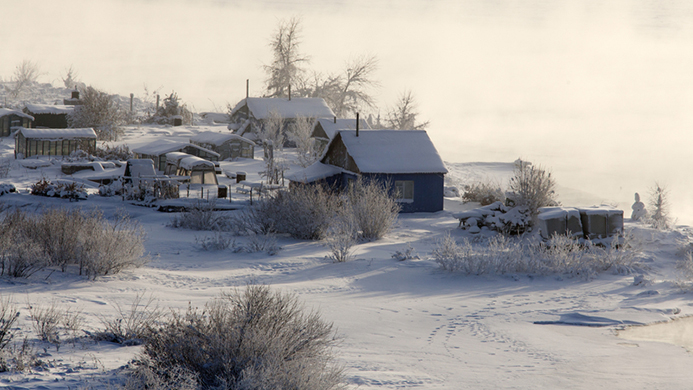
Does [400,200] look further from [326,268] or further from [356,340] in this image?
[356,340]

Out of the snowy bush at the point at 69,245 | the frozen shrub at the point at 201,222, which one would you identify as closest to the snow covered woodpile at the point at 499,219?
the frozen shrub at the point at 201,222

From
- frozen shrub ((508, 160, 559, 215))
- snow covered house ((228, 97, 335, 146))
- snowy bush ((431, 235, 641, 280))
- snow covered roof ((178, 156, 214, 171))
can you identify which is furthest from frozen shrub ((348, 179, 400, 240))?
snow covered house ((228, 97, 335, 146))

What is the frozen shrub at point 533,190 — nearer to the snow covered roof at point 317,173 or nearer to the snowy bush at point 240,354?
the snow covered roof at point 317,173

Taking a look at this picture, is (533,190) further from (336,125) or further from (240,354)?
(336,125)

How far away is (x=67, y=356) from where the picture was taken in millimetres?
6203

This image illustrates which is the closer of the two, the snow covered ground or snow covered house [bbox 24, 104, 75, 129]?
the snow covered ground

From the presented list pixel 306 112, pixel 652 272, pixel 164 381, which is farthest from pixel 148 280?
pixel 306 112

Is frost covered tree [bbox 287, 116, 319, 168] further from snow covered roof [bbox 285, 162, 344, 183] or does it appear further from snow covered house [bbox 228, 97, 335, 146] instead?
snow covered roof [bbox 285, 162, 344, 183]

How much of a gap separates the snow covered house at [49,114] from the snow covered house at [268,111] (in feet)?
44.0

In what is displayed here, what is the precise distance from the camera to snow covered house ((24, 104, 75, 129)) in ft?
154

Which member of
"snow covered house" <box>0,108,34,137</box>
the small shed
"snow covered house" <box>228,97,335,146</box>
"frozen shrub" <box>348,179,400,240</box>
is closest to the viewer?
"frozen shrub" <box>348,179,400,240</box>

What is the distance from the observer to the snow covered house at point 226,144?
4270cm

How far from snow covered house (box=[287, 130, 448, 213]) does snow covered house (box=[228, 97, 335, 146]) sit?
22.3 metres

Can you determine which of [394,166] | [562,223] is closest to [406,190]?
[394,166]
